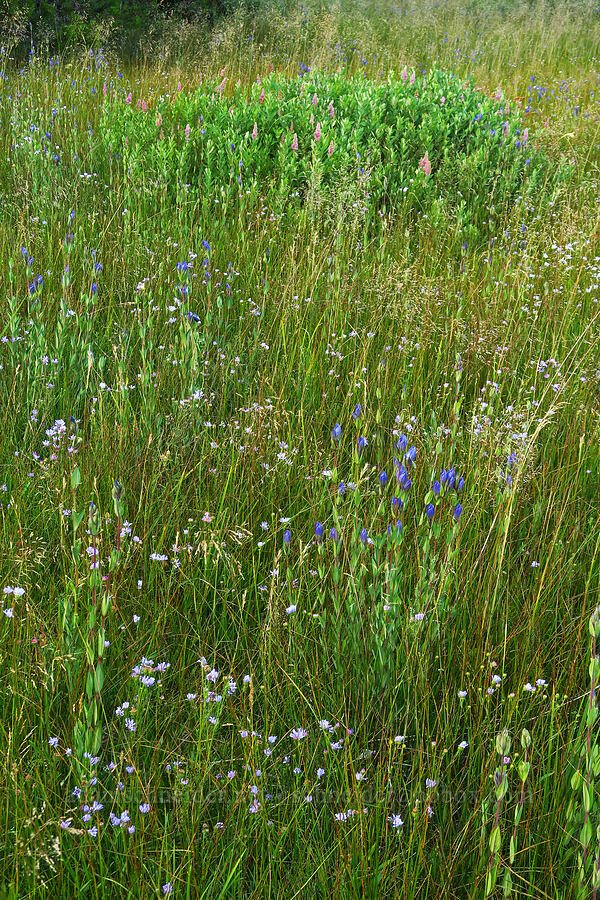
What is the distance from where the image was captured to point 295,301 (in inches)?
145

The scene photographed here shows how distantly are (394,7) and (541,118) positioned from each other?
7.71 meters

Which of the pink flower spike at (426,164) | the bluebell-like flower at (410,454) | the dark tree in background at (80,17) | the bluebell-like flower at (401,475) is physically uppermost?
the dark tree in background at (80,17)

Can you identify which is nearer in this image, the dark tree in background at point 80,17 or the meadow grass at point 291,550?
the meadow grass at point 291,550

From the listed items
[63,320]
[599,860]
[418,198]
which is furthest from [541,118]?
[599,860]

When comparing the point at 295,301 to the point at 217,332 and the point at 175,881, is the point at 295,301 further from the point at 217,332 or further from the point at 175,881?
the point at 175,881

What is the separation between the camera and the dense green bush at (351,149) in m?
5.20

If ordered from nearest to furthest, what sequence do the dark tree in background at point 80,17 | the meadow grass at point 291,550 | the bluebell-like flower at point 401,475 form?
the meadow grass at point 291,550, the bluebell-like flower at point 401,475, the dark tree in background at point 80,17

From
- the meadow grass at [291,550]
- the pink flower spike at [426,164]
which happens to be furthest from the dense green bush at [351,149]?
the meadow grass at [291,550]

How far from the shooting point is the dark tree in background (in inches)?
353

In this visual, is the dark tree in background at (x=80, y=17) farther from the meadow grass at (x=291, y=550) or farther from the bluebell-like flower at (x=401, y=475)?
the bluebell-like flower at (x=401, y=475)

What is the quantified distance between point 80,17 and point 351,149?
5.69m

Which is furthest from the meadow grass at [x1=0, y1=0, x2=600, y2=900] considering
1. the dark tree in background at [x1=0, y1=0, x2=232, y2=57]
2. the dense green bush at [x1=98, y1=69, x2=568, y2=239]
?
the dark tree in background at [x1=0, y1=0, x2=232, y2=57]

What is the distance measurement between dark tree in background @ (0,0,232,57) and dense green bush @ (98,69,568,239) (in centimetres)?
344

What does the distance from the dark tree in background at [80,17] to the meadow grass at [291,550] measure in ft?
15.4
